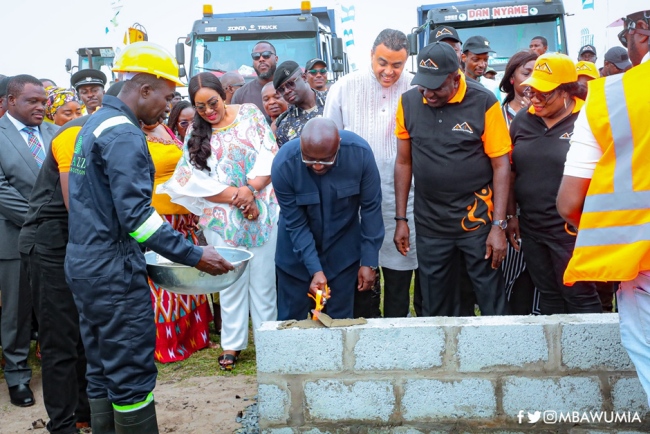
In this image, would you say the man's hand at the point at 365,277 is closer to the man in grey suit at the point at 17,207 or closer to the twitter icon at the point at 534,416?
the twitter icon at the point at 534,416

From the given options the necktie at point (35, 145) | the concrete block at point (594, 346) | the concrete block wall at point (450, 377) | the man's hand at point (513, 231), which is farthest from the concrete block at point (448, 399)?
the necktie at point (35, 145)

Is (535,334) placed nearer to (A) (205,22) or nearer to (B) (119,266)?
(B) (119,266)

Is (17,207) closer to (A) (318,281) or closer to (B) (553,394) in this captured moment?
(A) (318,281)

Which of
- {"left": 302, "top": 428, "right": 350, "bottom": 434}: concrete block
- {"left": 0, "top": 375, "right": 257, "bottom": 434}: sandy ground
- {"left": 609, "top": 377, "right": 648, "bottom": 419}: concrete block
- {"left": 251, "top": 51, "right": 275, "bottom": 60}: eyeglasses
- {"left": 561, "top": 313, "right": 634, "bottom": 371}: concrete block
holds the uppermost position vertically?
{"left": 251, "top": 51, "right": 275, "bottom": 60}: eyeglasses

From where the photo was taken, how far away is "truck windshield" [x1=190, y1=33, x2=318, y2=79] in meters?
11.2

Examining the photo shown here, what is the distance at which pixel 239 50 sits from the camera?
37.0 feet

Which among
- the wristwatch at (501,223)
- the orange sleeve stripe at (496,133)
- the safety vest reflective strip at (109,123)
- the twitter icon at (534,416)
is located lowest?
the twitter icon at (534,416)

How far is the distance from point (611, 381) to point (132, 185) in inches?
93.2

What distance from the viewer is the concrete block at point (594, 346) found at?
130 inches

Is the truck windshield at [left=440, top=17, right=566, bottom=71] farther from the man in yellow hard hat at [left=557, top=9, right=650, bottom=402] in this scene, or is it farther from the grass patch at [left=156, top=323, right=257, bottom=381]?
the man in yellow hard hat at [left=557, top=9, right=650, bottom=402]

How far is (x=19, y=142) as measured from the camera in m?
4.80

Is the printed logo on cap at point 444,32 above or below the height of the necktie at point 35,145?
above

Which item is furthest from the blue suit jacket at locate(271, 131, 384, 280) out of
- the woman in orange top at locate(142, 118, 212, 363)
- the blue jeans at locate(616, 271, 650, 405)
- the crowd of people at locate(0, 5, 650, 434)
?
the blue jeans at locate(616, 271, 650, 405)

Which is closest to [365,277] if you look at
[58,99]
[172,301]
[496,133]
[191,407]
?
[496,133]
